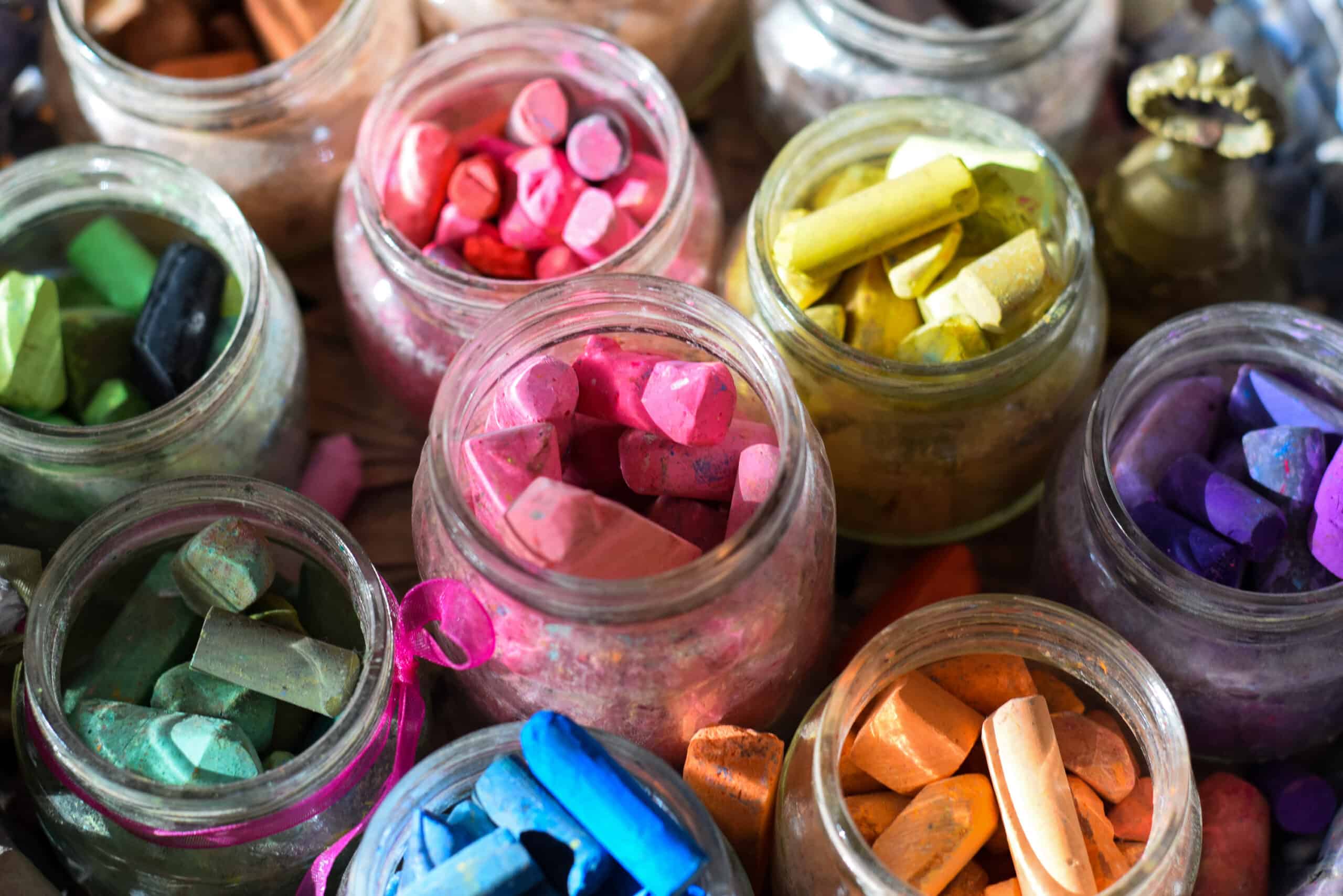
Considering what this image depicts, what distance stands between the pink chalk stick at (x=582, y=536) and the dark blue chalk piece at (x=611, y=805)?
0.41 ft

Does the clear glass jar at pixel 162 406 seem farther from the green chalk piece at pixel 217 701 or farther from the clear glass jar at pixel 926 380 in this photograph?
the clear glass jar at pixel 926 380

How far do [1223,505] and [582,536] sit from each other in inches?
24.0

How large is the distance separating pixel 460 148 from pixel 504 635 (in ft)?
2.13

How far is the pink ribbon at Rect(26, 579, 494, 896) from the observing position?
1.13 meters

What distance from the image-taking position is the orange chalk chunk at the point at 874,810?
112cm

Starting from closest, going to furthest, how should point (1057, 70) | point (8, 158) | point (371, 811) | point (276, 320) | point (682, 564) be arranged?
point (682, 564) < point (371, 811) < point (276, 320) < point (1057, 70) < point (8, 158)

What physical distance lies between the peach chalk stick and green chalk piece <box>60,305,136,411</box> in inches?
38.6

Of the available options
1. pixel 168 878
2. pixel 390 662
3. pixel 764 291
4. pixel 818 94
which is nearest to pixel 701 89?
pixel 818 94

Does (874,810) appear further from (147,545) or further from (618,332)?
(147,545)

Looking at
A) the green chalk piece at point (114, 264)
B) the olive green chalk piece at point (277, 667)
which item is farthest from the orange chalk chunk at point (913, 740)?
the green chalk piece at point (114, 264)

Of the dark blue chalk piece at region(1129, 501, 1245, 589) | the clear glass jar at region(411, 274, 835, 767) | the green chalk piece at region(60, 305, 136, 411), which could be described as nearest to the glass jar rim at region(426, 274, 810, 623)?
the clear glass jar at region(411, 274, 835, 767)

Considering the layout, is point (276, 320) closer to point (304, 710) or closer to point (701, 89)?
point (304, 710)

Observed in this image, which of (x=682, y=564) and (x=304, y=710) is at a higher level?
(x=682, y=564)

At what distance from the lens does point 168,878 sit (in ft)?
3.88
